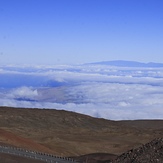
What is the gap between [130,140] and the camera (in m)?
95.9

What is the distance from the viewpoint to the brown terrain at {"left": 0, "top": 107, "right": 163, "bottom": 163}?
252ft

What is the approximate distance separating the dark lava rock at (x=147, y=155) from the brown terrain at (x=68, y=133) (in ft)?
101

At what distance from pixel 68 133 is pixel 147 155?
6840cm

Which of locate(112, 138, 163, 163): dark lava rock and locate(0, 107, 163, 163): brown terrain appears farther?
locate(0, 107, 163, 163): brown terrain

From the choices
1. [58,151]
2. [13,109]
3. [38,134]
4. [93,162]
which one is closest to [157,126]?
[13,109]

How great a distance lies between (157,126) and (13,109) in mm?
43623

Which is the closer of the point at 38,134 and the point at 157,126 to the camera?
the point at 38,134

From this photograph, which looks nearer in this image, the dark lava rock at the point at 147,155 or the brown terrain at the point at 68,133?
the dark lava rock at the point at 147,155

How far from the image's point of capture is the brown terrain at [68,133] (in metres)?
76.9

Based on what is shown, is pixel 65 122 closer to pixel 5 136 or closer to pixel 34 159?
pixel 5 136

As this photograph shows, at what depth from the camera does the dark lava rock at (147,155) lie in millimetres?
31764

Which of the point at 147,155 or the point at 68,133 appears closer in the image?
the point at 147,155

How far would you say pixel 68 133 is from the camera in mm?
100312

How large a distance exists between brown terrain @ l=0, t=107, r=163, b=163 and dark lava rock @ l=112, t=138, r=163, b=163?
101 feet
